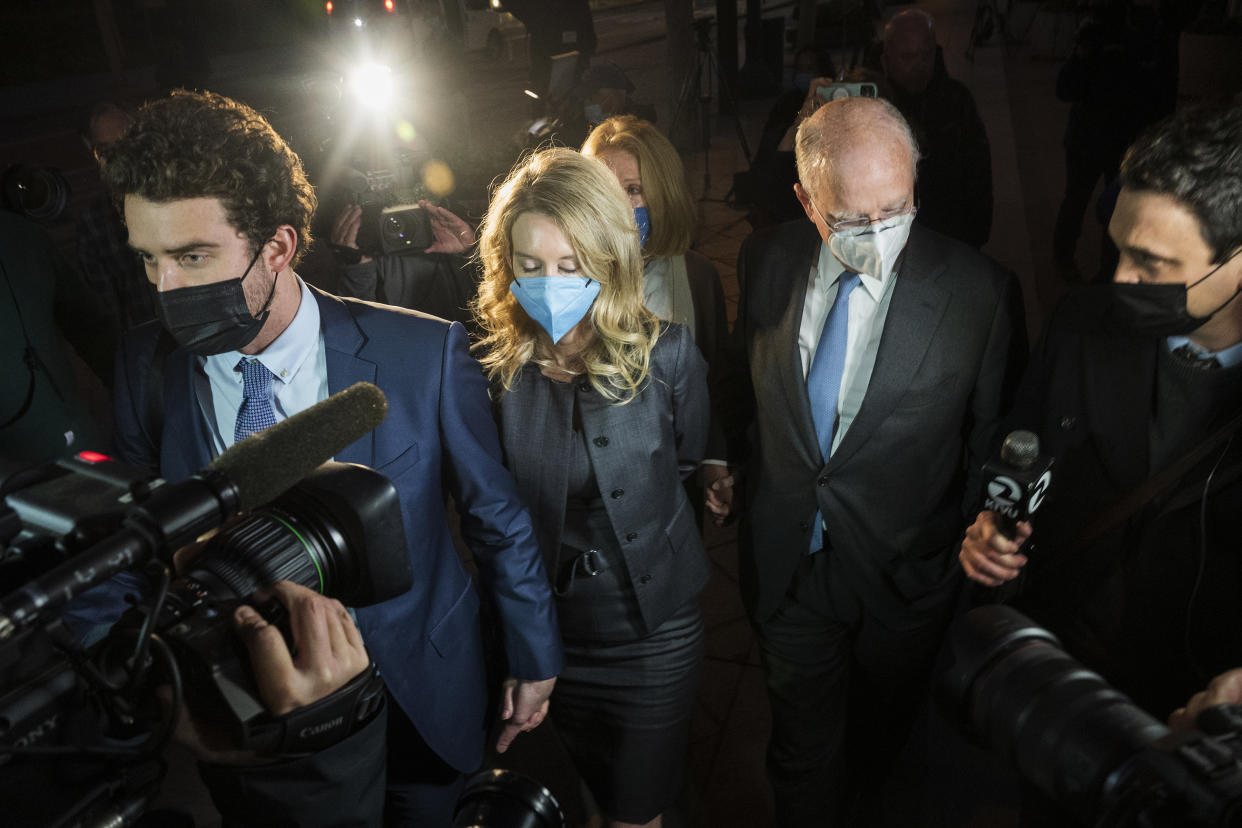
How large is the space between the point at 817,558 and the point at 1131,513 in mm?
681

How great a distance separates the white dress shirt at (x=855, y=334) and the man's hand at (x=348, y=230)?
139cm

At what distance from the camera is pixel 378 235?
2602 millimetres

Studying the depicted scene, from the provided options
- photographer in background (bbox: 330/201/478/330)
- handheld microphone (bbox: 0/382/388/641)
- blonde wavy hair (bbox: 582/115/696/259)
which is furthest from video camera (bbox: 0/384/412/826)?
blonde wavy hair (bbox: 582/115/696/259)

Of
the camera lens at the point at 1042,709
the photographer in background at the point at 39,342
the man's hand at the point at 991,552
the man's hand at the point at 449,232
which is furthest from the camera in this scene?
the man's hand at the point at 449,232

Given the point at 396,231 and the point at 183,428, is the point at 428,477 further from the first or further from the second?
the point at 396,231

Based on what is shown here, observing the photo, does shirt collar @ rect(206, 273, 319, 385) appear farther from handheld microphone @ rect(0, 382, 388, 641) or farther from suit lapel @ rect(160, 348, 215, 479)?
handheld microphone @ rect(0, 382, 388, 641)

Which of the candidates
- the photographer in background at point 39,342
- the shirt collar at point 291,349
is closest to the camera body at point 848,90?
the shirt collar at point 291,349

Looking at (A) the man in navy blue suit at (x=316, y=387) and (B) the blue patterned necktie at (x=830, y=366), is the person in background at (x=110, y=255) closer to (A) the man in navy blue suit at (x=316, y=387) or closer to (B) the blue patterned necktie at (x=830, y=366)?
(A) the man in navy blue suit at (x=316, y=387)

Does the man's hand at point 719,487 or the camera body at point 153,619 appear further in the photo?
the man's hand at point 719,487

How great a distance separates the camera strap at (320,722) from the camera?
3.09 feet

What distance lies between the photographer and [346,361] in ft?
5.31

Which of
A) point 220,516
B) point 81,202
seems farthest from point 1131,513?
point 81,202

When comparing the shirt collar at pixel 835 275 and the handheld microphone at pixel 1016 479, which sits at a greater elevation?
the shirt collar at pixel 835 275

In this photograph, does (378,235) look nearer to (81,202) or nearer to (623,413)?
(623,413)
